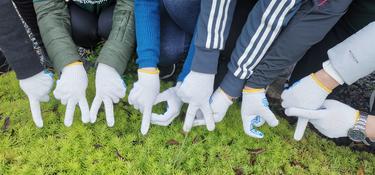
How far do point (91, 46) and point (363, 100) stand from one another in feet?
6.37

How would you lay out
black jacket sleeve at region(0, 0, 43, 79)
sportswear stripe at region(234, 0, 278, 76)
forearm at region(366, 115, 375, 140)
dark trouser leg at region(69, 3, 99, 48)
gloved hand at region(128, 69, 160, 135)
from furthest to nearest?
dark trouser leg at region(69, 3, 99, 48), gloved hand at region(128, 69, 160, 135), forearm at region(366, 115, 375, 140), black jacket sleeve at region(0, 0, 43, 79), sportswear stripe at region(234, 0, 278, 76)

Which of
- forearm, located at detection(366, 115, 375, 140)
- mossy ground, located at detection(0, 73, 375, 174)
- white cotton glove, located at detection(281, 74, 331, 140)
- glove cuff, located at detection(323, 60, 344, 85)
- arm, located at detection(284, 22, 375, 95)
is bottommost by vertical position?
mossy ground, located at detection(0, 73, 375, 174)

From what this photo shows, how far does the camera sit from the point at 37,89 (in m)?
2.27

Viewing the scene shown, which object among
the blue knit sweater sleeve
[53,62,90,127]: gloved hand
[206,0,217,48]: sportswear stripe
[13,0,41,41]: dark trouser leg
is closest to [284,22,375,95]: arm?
[206,0,217,48]: sportswear stripe

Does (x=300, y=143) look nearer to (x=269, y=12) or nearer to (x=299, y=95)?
(x=299, y=95)

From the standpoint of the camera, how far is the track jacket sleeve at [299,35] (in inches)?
79.4

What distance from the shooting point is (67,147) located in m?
2.29

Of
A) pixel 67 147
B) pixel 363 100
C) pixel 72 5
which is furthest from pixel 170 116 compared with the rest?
pixel 363 100

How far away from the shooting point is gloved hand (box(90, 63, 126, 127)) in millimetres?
2301

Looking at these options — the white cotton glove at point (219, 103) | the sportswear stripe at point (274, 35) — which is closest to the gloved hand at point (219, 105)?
the white cotton glove at point (219, 103)

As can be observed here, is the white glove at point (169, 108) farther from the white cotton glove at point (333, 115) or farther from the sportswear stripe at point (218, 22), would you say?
the white cotton glove at point (333, 115)

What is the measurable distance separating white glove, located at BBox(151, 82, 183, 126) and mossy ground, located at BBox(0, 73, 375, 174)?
0.06 m

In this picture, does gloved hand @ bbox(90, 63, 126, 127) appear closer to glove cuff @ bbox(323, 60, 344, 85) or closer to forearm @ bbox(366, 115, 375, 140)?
glove cuff @ bbox(323, 60, 344, 85)

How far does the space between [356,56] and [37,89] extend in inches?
67.1
